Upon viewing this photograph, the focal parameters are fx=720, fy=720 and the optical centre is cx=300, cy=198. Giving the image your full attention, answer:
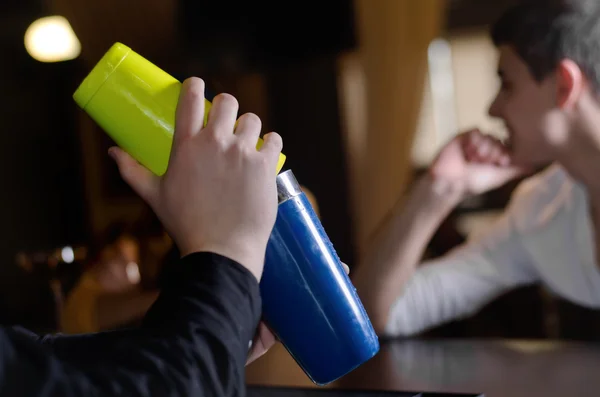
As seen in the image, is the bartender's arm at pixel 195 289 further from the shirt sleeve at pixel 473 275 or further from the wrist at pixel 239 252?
the shirt sleeve at pixel 473 275

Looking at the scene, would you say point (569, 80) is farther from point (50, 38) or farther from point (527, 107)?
point (50, 38)

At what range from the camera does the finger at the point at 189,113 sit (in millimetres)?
400

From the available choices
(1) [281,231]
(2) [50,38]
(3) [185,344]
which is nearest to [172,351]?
(3) [185,344]

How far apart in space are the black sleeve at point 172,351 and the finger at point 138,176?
0.05 meters

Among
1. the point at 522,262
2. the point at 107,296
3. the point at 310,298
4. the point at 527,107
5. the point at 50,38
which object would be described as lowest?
the point at 522,262

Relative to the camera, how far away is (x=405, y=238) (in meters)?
1.12

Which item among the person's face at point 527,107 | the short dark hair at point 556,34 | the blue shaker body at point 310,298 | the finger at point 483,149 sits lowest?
the finger at point 483,149

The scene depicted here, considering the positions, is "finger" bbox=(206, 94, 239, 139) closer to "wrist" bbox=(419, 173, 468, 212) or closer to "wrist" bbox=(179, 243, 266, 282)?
"wrist" bbox=(179, 243, 266, 282)

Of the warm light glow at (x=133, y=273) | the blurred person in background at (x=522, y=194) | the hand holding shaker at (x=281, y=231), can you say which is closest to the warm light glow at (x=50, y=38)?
the warm light glow at (x=133, y=273)

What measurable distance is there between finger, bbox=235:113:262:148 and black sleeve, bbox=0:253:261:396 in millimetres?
66

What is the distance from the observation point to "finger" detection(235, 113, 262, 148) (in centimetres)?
39

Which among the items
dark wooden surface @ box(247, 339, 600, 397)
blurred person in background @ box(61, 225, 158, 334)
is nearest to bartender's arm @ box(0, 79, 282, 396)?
dark wooden surface @ box(247, 339, 600, 397)

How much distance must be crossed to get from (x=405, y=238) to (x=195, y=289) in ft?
2.58

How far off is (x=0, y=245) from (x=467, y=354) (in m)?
2.15
